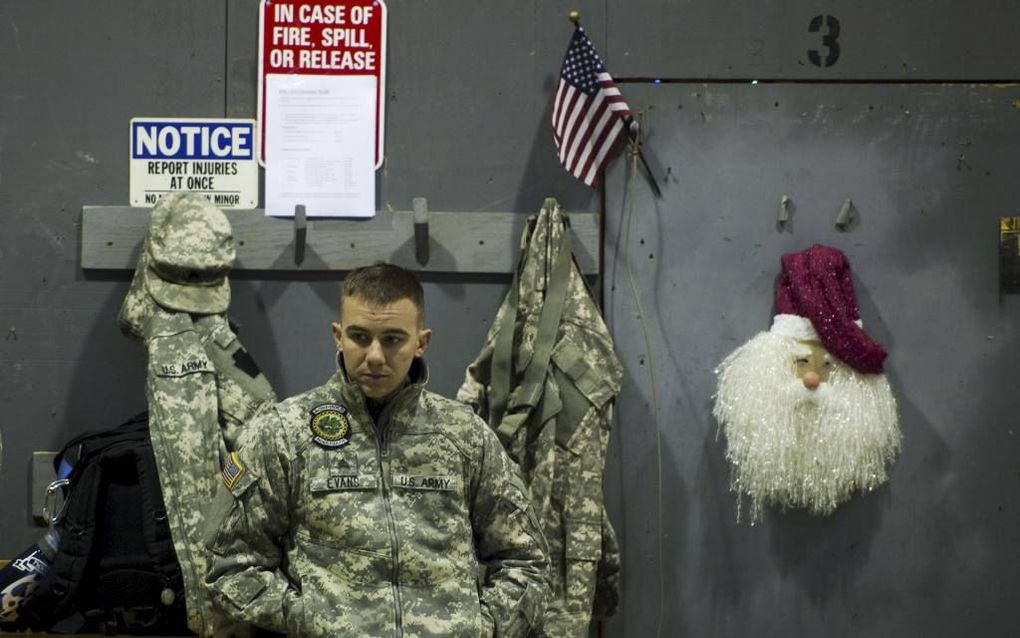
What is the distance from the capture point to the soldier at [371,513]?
2.31 metres

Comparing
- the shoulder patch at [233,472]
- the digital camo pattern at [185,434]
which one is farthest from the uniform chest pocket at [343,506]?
the digital camo pattern at [185,434]

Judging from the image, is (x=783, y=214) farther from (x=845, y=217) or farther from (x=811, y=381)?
(x=811, y=381)

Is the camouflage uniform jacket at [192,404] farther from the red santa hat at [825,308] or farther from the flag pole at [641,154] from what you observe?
the red santa hat at [825,308]

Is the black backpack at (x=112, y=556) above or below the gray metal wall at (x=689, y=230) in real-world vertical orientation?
below

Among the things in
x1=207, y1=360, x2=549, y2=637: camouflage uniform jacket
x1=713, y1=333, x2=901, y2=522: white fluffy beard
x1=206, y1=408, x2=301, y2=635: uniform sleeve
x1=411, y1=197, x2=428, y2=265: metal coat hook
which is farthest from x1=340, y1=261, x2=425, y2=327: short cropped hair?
x1=713, y1=333, x2=901, y2=522: white fluffy beard

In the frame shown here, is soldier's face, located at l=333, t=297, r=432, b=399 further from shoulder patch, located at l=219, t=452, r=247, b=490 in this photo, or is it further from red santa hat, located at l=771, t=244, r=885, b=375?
red santa hat, located at l=771, t=244, r=885, b=375

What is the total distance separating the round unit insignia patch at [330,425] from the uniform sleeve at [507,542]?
284mm

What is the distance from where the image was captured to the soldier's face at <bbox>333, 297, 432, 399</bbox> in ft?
7.73

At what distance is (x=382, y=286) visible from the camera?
7.82 feet

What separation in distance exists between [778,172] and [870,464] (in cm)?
88

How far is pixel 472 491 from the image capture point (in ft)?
8.09

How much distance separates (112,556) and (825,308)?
6.67 ft

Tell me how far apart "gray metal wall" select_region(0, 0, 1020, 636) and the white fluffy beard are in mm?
87

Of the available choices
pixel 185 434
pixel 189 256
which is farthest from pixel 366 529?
pixel 189 256
